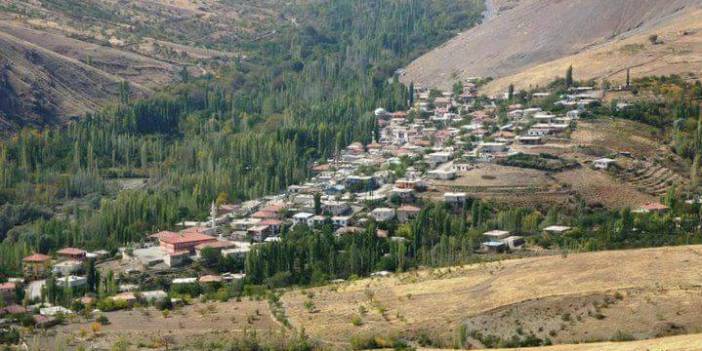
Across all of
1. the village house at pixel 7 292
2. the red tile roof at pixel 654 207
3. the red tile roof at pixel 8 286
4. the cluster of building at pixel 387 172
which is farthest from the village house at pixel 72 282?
the red tile roof at pixel 654 207

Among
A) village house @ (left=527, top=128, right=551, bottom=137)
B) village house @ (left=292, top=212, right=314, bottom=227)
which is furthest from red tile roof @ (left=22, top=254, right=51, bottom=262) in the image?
village house @ (left=527, top=128, right=551, bottom=137)

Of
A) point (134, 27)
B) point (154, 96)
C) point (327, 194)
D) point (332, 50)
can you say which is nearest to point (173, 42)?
point (134, 27)

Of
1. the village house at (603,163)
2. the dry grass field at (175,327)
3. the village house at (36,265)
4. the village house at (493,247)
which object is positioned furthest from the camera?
the village house at (603,163)

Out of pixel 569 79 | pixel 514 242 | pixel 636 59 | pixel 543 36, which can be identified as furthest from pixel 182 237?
pixel 543 36

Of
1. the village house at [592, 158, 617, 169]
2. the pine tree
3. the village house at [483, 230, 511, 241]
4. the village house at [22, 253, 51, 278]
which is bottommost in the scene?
the village house at [22, 253, 51, 278]

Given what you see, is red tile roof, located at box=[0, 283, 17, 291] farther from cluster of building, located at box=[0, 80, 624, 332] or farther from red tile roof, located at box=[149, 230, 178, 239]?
red tile roof, located at box=[149, 230, 178, 239]

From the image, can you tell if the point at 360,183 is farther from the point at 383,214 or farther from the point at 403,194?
the point at 383,214

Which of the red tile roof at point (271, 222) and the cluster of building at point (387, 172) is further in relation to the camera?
the red tile roof at point (271, 222)

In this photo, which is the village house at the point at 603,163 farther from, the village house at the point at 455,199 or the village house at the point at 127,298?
the village house at the point at 127,298
